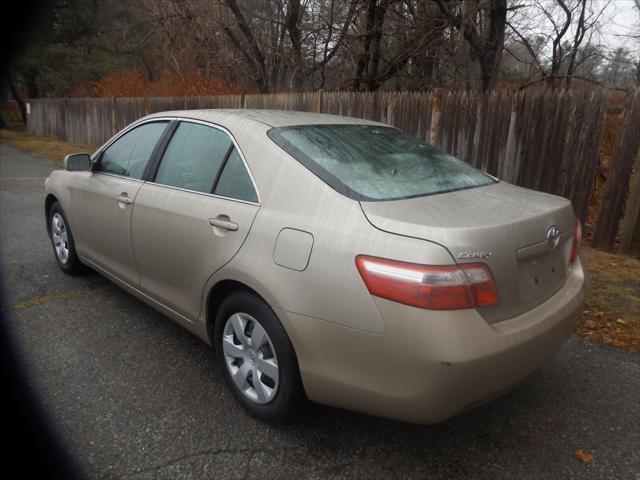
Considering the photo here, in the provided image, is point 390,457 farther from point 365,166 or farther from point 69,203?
point 69,203

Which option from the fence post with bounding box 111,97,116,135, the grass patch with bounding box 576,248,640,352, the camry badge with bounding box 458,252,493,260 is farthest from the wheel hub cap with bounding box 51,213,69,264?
the fence post with bounding box 111,97,116,135

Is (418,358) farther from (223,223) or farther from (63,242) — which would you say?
(63,242)

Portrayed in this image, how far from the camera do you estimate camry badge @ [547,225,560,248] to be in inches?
90.5

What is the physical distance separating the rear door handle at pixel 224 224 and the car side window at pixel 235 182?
0.48 feet

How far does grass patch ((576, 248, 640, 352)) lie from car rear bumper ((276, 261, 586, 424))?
5.77 feet

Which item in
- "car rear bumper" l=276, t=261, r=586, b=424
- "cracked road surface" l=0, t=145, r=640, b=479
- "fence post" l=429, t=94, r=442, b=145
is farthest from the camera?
"fence post" l=429, t=94, r=442, b=145

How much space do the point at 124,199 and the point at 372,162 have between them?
182 cm

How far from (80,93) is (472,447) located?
28.2 metres

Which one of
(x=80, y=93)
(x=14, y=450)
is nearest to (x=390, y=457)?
(x=14, y=450)

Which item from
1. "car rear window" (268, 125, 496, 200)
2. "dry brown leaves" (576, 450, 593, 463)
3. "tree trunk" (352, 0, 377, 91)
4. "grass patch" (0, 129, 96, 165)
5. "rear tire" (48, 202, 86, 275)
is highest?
"tree trunk" (352, 0, 377, 91)

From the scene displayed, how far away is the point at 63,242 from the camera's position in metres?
4.57

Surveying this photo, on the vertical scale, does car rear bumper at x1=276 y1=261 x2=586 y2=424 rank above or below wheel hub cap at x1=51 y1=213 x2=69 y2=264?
above

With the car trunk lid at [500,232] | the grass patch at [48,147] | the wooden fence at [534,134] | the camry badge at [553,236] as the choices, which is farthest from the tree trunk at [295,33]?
the camry badge at [553,236]

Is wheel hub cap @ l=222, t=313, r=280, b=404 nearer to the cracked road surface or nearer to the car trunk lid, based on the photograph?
the cracked road surface
